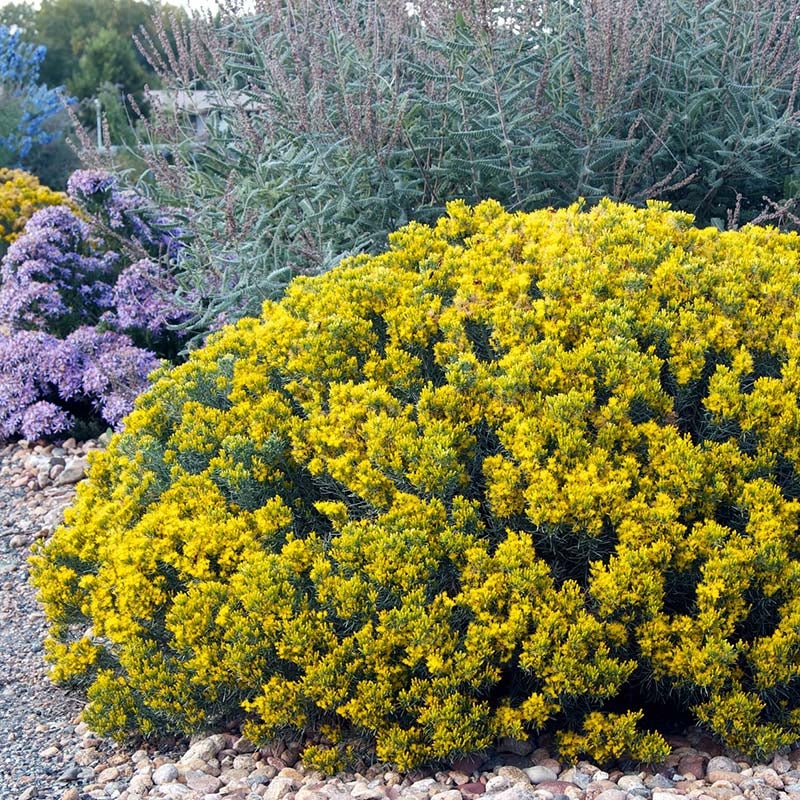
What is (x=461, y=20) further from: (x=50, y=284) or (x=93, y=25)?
(x=93, y=25)

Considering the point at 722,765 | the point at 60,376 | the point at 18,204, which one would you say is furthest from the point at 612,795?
the point at 18,204

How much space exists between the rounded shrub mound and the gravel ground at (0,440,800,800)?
0.10 metres

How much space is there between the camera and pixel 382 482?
334cm

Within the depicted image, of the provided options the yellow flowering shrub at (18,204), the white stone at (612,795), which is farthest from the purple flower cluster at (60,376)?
the white stone at (612,795)

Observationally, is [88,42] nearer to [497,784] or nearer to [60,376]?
[60,376]

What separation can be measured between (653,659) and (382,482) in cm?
95

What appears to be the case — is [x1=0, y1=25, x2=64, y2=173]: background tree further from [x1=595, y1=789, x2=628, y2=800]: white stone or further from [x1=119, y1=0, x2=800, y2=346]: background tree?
[x1=595, y1=789, x2=628, y2=800]: white stone

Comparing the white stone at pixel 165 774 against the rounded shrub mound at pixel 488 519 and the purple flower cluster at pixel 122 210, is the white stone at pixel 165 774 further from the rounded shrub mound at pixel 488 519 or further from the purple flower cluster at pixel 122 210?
the purple flower cluster at pixel 122 210

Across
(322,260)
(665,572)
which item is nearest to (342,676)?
(665,572)

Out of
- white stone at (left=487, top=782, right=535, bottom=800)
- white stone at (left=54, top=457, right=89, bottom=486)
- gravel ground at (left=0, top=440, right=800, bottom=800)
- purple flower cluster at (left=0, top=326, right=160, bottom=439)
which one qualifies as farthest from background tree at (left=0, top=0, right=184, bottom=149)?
white stone at (left=487, top=782, right=535, bottom=800)

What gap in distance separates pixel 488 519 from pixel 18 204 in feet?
25.1

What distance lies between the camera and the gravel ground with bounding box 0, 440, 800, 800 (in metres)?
2.98

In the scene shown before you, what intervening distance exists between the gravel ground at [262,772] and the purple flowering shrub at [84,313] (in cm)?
275

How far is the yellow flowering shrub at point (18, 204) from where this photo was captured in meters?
9.48
